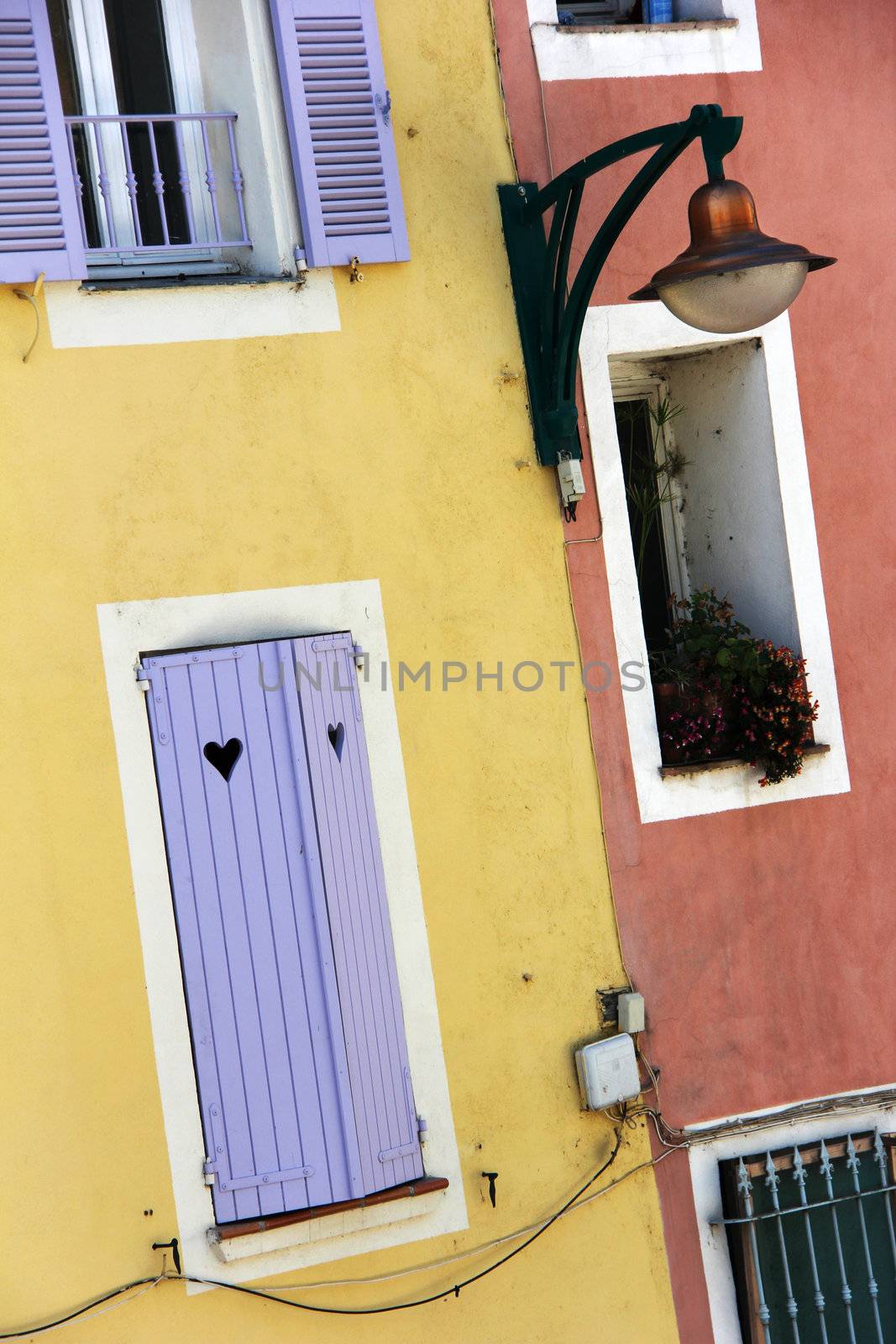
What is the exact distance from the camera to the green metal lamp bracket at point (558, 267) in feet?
16.9

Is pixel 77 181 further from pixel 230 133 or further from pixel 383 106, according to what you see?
pixel 383 106

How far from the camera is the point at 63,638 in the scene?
4977mm

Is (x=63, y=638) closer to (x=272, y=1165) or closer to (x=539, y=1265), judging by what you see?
(x=272, y=1165)

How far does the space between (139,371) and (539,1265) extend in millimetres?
3411

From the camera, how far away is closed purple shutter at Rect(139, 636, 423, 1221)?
4996 mm

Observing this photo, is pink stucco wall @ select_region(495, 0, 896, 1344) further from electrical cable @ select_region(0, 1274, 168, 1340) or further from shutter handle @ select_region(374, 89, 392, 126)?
electrical cable @ select_region(0, 1274, 168, 1340)

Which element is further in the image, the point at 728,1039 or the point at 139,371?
the point at 728,1039

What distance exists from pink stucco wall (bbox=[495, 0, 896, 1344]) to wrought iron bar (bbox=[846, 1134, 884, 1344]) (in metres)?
0.25

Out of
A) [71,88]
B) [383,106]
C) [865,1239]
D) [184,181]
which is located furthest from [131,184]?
[865,1239]

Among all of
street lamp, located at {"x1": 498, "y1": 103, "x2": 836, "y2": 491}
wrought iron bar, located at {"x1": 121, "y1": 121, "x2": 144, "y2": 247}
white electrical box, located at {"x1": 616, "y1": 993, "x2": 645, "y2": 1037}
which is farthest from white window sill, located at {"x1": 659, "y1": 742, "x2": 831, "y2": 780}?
wrought iron bar, located at {"x1": 121, "y1": 121, "x2": 144, "y2": 247}

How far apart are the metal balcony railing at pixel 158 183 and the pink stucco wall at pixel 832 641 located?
110cm

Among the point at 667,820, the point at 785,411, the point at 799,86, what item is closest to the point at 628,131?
the point at 799,86

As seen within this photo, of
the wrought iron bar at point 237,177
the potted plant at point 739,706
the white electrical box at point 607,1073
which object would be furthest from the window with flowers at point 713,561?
the wrought iron bar at point 237,177

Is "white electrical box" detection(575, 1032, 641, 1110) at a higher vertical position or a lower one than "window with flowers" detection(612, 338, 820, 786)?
lower
